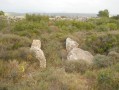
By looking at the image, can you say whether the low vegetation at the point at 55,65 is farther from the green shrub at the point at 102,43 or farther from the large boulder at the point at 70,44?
the large boulder at the point at 70,44

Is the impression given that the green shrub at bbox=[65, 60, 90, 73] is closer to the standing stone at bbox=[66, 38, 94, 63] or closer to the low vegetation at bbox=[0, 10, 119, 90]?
the low vegetation at bbox=[0, 10, 119, 90]

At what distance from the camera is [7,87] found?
808cm

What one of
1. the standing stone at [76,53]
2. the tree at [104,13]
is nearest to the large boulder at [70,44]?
the standing stone at [76,53]

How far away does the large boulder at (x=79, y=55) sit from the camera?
12.4 metres

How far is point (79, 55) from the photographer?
41.7 feet

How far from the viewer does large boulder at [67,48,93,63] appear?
12353mm

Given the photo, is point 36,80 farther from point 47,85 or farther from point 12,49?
point 12,49

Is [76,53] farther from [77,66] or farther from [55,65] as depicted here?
[77,66]

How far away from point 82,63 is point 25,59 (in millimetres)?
2544

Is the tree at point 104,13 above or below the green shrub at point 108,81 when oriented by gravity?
below

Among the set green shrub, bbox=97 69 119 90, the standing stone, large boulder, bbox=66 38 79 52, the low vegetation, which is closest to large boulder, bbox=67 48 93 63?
the standing stone

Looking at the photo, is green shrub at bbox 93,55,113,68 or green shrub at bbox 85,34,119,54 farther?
green shrub at bbox 85,34,119,54

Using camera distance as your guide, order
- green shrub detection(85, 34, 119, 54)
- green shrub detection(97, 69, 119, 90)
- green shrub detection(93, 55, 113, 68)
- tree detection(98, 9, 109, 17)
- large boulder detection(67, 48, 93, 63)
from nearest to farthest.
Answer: green shrub detection(97, 69, 119, 90) → green shrub detection(93, 55, 113, 68) → large boulder detection(67, 48, 93, 63) → green shrub detection(85, 34, 119, 54) → tree detection(98, 9, 109, 17)

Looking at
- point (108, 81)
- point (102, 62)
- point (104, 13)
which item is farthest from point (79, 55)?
point (104, 13)
